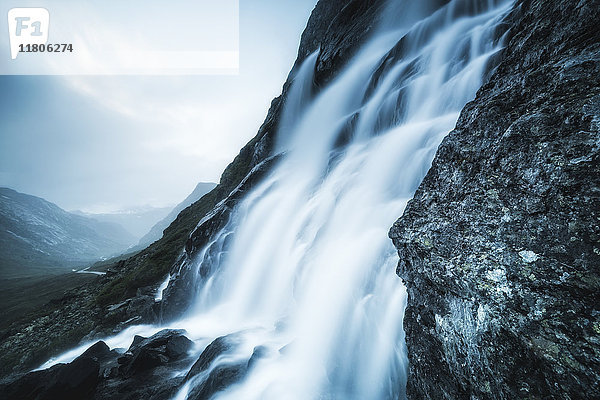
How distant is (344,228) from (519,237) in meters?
8.83

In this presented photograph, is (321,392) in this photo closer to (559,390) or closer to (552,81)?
(559,390)

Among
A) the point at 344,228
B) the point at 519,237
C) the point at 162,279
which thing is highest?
the point at 519,237

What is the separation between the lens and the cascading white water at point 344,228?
26.7 ft

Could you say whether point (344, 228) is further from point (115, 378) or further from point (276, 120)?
point (276, 120)

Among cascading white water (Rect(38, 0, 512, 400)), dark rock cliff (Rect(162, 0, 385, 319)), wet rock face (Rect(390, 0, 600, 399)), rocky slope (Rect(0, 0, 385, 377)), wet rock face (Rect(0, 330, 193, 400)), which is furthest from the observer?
rocky slope (Rect(0, 0, 385, 377))

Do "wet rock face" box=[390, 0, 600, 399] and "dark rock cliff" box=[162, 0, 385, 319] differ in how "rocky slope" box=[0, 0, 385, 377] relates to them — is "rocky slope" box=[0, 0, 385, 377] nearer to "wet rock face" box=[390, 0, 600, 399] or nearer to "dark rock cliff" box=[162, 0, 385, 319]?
"dark rock cliff" box=[162, 0, 385, 319]

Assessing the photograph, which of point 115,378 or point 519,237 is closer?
point 519,237

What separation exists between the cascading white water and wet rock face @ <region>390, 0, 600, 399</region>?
3153 mm

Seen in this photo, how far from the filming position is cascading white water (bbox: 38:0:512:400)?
320 inches

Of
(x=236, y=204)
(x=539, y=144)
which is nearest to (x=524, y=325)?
(x=539, y=144)

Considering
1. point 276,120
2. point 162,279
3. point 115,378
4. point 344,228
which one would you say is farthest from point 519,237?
point 162,279

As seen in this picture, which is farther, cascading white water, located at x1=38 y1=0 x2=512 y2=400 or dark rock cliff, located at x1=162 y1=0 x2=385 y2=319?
dark rock cliff, located at x1=162 y1=0 x2=385 y2=319

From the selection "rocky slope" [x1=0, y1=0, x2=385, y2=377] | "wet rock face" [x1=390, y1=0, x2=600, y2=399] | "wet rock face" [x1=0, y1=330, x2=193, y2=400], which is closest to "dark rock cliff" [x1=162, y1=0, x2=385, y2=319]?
"rocky slope" [x1=0, y1=0, x2=385, y2=377]

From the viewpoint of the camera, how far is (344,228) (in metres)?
12.4
